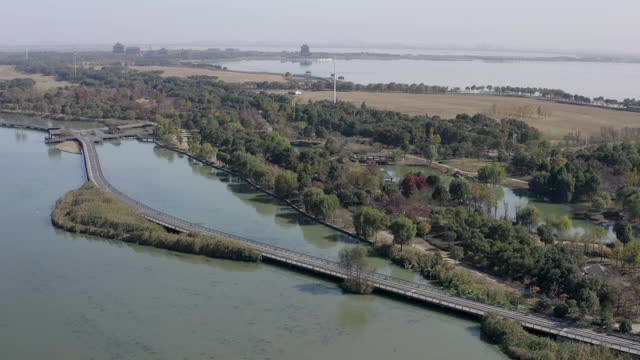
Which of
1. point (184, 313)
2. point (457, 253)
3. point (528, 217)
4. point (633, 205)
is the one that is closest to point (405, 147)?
point (528, 217)

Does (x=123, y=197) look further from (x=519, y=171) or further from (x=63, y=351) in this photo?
(x=519, y=171)

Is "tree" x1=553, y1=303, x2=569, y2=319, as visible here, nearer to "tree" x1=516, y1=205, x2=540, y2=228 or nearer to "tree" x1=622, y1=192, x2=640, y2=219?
"tree" x1=516, y1=205, x2=540, y2=228

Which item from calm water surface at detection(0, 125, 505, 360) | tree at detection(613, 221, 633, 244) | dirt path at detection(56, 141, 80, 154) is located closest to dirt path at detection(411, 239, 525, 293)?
calm water surface at detection(0, 125, 505, 360)

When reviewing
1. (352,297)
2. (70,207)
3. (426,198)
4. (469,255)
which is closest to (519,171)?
(426,198)

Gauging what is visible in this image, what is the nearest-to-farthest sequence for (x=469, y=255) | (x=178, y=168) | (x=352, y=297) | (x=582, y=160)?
(x=352, y=297) < (x=469, y=255) < (x=582, y=160) < (x=178, y=168)

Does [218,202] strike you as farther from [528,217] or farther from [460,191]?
[528,217]
